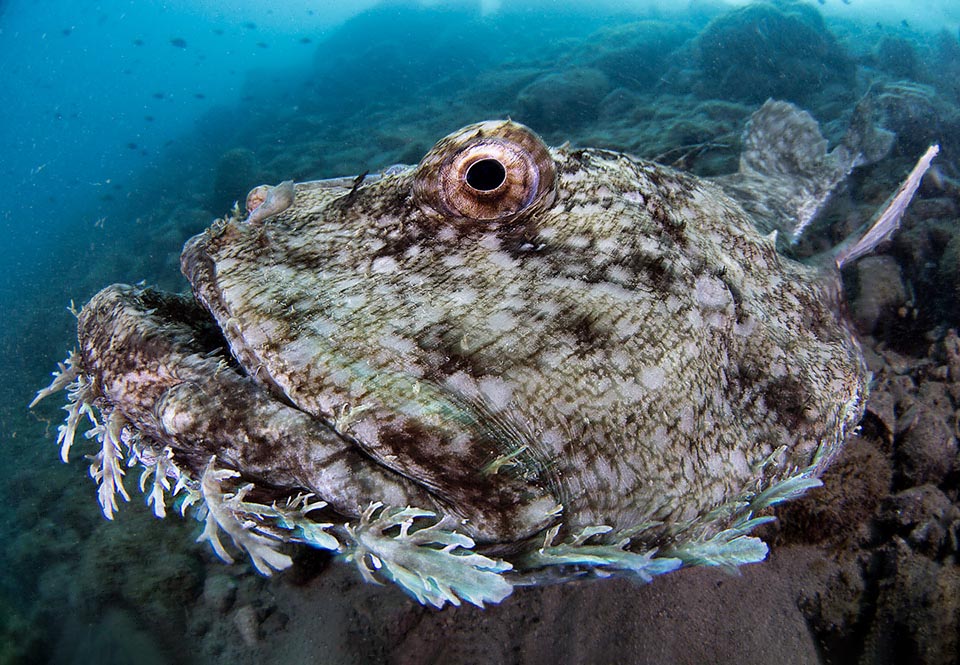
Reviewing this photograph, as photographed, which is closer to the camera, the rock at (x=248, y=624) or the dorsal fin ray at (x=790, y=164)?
the rock at (x=248, y=624)

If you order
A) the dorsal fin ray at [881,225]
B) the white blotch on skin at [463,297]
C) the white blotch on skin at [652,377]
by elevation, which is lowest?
the dorsal fin ray at [881,225]

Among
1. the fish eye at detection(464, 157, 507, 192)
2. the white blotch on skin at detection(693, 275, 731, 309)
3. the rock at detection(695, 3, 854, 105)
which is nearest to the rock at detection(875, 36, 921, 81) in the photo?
the rock at detection(695, 3, 854, 105)

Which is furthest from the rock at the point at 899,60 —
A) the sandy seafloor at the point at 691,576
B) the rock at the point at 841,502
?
the rock at the point at 841,502

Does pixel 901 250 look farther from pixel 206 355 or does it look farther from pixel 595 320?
pixel 206 355

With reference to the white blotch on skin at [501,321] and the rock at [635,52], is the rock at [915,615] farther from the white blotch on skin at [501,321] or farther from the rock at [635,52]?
the rock at [635,52]

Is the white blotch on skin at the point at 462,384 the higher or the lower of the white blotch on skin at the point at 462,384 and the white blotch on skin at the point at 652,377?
the higher

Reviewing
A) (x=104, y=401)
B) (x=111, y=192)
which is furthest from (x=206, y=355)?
(x=111, y=192)
